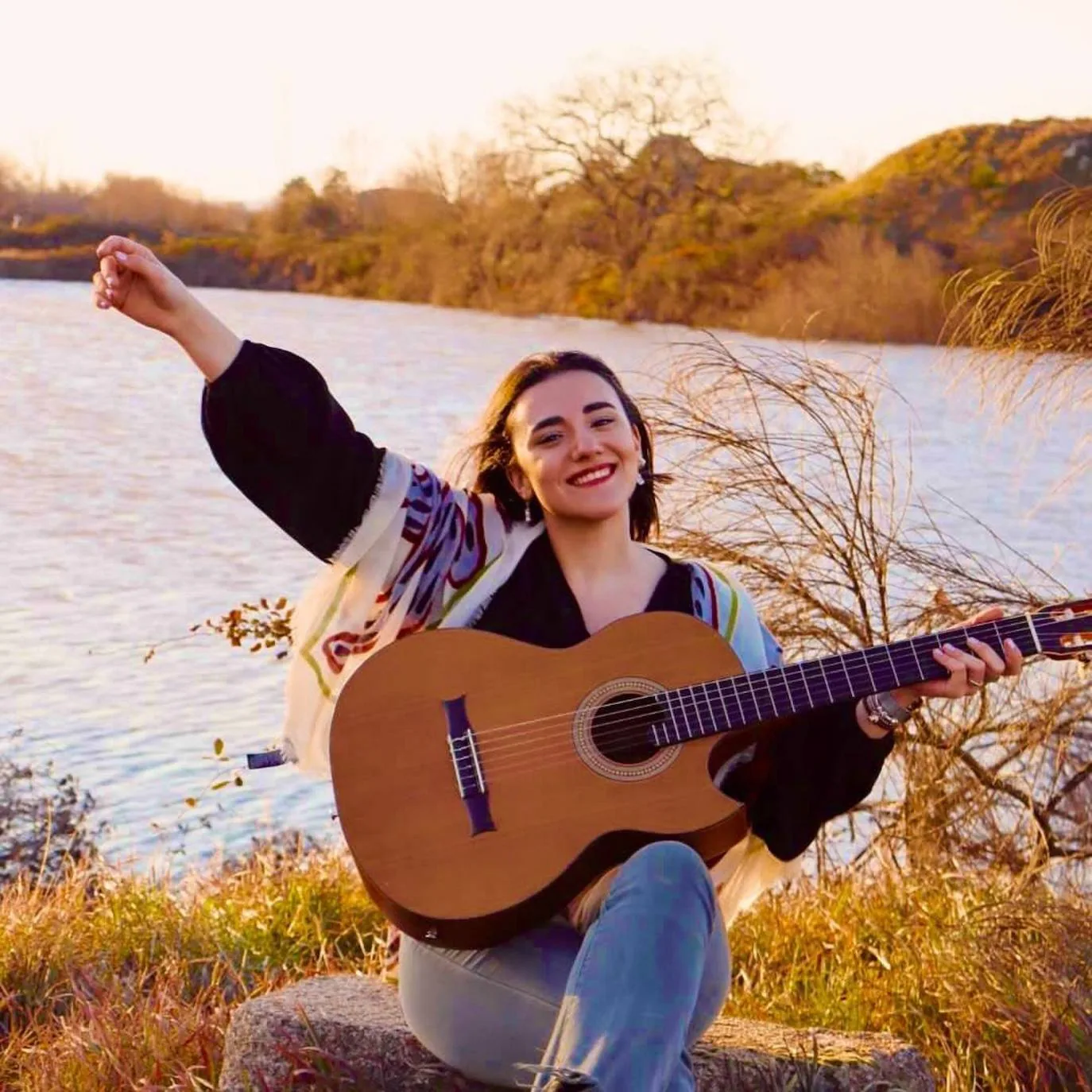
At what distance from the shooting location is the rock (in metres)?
2.67

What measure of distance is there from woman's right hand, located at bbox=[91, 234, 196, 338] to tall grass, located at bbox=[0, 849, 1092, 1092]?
1.28 m

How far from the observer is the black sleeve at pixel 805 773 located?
2.70 meters

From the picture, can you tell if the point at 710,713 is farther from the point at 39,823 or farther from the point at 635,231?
the point at 635,231

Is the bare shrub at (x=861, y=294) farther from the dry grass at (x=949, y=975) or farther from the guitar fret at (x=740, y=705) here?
the guitar fret at (x=740, y=705)

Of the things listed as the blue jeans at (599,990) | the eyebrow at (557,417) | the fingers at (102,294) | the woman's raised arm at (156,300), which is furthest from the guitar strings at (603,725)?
the fingers at (102,294)

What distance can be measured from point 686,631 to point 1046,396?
6.29 feet

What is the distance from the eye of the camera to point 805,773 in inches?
108

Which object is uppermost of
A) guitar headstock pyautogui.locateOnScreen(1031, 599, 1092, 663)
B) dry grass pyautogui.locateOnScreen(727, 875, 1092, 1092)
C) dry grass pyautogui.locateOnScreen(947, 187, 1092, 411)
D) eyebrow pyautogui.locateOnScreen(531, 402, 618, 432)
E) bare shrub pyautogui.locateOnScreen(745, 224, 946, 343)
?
bare shrub pyautogui.locateOnScreen(745, 224, 946, 343)

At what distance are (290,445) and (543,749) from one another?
0.64 m

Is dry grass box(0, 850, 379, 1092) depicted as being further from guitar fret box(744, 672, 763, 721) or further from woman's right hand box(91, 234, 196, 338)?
woman's right hand box(91, 234, 196, 338)

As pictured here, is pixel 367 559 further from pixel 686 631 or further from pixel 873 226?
pixel 873 226

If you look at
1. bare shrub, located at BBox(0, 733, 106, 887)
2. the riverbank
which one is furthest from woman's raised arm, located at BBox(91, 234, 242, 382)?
the riverbank

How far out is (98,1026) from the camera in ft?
9.75

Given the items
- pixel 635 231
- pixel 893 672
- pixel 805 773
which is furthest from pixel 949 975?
pixel 635 231
